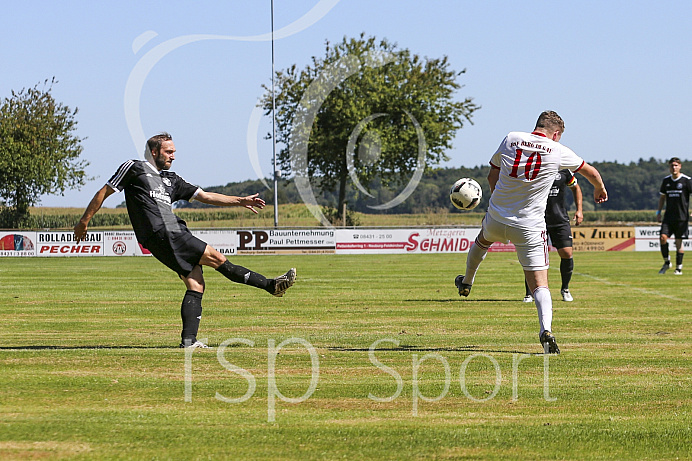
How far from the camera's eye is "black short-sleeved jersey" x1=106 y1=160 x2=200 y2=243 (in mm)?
8039

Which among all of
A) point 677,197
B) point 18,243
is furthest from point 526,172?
point 18,243

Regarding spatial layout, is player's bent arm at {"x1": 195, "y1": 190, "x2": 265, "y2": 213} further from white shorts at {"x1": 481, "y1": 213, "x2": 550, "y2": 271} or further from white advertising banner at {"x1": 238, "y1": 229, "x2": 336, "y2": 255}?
white advertising banner at {"x1": 238, "y1": 229, "x2": 336, "y2": 255}

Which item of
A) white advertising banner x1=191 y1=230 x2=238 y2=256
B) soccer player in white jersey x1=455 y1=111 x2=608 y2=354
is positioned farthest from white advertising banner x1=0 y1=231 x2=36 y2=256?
soccer player in white jersey x1=455 y1=111 x2=608 y2=354

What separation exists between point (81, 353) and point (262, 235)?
2864 cm

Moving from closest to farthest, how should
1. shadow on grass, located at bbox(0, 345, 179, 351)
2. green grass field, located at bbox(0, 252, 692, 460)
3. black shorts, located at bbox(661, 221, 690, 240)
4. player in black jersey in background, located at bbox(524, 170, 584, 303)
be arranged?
green grass field, located at bbox(0, 252, 692, 460) → shadow on grass, located at bbox(0, 345, 179, 351) → player in black jersey in background, located at bbox(524, 170, 584, 303) → black shorts, located at bbox(661, 221, 690, 240)

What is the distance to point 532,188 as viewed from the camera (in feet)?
27.3

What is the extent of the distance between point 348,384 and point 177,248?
2674mm

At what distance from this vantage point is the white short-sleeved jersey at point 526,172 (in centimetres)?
815

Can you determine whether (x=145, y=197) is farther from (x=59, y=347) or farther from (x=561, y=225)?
(x=561, y=225)

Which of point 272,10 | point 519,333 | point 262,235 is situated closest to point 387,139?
point 272,10

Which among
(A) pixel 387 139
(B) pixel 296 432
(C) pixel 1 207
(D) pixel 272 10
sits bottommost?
(B) pixel 296 432

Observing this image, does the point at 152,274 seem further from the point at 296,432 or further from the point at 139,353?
the point at 296,432

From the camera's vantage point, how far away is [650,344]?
8.88 m

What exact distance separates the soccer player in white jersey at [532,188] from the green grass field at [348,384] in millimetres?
686
